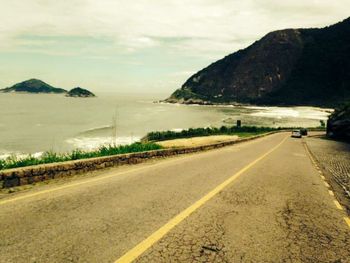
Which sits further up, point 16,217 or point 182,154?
point 16,217

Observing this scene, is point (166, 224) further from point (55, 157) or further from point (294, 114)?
point (294, 114)

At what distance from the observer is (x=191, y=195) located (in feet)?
24.2

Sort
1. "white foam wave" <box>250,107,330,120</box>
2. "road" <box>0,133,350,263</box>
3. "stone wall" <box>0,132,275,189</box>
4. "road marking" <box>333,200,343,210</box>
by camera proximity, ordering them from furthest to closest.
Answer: "white foam wave" <box>250,107,330,120</box>
"road marking" <box>333,200,343,210</box>
"stone wall" <box>0,132,275,189</box>
"road" <box>0,133,350,263</box>

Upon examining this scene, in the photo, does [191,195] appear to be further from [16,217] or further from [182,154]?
[182,154]

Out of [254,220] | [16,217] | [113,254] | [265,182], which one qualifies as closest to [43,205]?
[16,217]

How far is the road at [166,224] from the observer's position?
4137 mm

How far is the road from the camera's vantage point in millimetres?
4137

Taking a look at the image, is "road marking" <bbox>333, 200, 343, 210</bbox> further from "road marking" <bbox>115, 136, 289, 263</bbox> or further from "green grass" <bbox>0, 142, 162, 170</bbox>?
"green grass" <bbox>0, 142, 162, 170</bbox>

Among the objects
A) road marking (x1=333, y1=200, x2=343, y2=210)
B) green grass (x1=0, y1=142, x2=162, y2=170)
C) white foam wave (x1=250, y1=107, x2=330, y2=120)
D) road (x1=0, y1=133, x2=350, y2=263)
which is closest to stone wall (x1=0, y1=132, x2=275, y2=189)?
road (x1=0, y1=133, x2=350, y2=263)

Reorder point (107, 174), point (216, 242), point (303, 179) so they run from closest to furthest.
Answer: point (216, 242)
point (107, 174)
point (303, 179)

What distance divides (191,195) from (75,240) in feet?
11.6

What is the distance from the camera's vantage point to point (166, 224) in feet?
17.2

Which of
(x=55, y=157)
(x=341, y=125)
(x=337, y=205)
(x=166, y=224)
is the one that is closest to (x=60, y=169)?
(x=55, y=157)

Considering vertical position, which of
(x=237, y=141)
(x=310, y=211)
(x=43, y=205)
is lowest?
(x=237, y=141)
